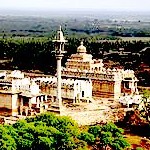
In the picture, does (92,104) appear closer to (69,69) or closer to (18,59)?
(69,69)

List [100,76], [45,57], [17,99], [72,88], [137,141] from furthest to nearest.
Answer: [45,57], [100,76], [72,88], [17,99], [137,141]

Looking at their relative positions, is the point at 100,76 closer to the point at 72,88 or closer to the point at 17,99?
the point at 72,88

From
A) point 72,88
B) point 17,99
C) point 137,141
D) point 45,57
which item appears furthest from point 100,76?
point 45,57

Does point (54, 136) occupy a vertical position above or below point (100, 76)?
below

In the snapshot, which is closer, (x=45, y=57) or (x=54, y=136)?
(x=54, y=136)

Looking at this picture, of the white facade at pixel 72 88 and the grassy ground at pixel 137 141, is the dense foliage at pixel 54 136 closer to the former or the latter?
the grassy ground at pixel 137 141

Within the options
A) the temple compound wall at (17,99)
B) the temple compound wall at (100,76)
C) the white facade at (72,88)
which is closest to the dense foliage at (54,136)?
the temple compound wall at (17,99)

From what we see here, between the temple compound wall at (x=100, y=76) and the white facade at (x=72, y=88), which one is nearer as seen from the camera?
the white facade at (x=72, y=88)
